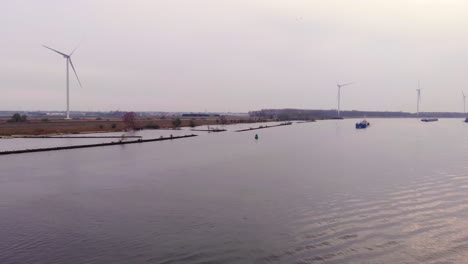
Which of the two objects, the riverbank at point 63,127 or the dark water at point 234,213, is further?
the riverbank at point 63,127

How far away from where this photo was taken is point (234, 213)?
9094 millimetres

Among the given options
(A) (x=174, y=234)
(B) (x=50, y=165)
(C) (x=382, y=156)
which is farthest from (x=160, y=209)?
(C) (x=382, y=156)

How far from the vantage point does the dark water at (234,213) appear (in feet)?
22.0

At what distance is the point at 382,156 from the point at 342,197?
1102 cm

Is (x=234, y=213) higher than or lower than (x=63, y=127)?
lower

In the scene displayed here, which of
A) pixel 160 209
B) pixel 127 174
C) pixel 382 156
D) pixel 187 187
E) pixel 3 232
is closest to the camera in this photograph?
pixel 3 232

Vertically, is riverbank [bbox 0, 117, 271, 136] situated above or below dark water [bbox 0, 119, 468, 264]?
above

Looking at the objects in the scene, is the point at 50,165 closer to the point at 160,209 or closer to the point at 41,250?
the point at 160,209

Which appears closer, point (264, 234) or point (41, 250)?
point (41, 250)

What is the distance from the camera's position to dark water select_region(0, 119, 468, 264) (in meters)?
6.69

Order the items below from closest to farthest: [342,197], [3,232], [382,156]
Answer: [3,232]
[342,197]
[382,156]

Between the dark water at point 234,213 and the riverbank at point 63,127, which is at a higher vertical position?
Answer: the riverbank at point 63,127

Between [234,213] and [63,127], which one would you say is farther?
[63,127]

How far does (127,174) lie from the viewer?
15.1 meters
